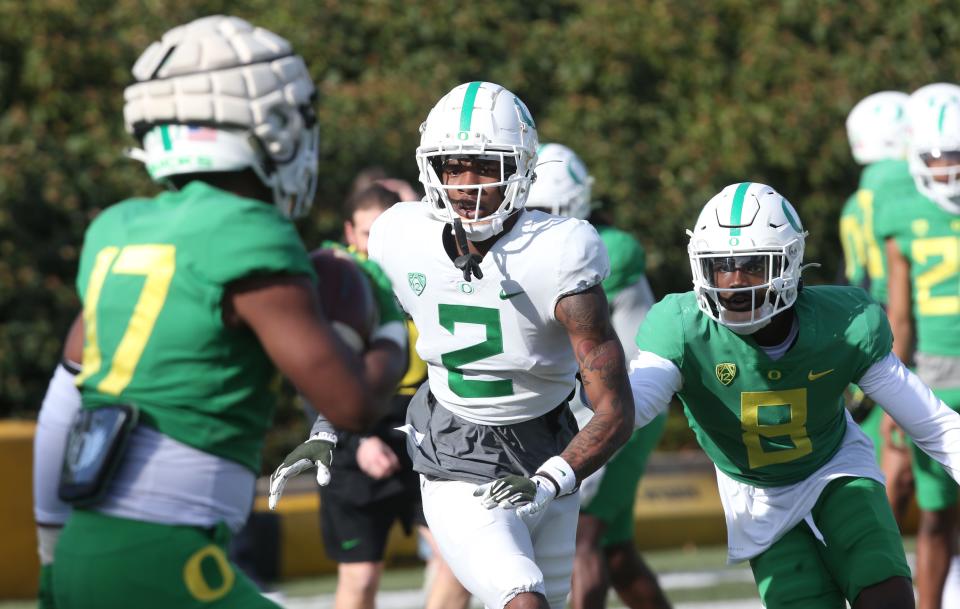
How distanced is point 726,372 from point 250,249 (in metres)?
2.03

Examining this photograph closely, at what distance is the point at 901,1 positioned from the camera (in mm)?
11852

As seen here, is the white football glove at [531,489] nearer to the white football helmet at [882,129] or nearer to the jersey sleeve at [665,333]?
the jersey sleeve at [665,333]

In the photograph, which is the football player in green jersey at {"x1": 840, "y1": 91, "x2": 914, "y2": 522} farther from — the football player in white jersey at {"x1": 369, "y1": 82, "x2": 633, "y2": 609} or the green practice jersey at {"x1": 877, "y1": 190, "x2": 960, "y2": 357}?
the football player in white jersey at {"x1": 369, "y1": 82, "x2": 633, "y2": 609}

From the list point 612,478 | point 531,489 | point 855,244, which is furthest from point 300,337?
point 855,244

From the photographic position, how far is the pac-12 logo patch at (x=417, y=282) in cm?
417

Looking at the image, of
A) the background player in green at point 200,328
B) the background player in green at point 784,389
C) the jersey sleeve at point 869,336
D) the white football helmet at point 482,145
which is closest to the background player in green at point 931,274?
the background player in green at point 784,389

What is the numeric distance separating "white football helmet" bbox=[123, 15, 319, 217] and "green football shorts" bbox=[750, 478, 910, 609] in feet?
6.75

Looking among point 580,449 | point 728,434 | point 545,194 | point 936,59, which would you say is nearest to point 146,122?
point 580,449

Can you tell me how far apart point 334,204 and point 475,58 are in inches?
83.4

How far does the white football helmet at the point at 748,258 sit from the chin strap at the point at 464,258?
66cm

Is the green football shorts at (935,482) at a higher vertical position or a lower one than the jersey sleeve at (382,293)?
lower

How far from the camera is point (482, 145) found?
409cm

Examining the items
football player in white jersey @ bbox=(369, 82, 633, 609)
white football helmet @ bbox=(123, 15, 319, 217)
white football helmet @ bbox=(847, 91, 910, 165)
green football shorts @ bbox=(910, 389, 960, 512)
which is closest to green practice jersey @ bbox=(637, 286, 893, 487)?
football player in white jersey @ bbox=(369, 82, 633, 609)

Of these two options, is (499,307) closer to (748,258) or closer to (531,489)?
(531,489)
